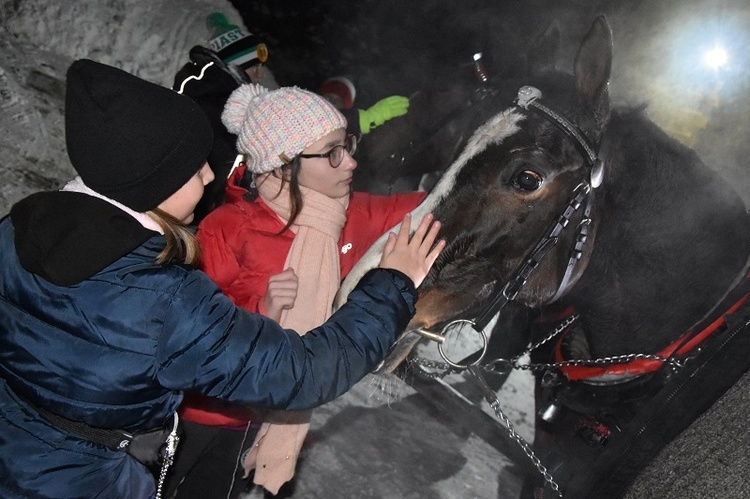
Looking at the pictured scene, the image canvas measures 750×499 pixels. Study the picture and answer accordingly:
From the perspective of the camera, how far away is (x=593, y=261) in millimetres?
2113

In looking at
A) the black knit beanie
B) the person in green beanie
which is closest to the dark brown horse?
the black knit beanie

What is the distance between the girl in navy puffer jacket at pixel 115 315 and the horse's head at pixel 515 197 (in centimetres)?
66

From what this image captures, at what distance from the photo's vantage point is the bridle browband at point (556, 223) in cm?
188

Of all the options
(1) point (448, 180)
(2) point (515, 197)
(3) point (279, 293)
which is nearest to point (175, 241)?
(3) point (279, 293)

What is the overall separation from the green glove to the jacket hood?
2.46 metres

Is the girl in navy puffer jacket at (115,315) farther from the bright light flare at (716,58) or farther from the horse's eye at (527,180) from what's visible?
the bright light flare at (716,58)

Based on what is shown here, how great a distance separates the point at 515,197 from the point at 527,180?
0.23 feet

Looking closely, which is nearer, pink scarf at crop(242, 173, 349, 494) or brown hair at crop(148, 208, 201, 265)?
brown hair at crop(148, 208, 201, 265)

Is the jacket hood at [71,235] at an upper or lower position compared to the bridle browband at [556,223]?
lower

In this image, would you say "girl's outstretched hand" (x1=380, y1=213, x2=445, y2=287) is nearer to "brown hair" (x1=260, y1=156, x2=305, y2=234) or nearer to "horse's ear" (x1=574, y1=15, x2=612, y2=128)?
"brown hair" (x1=260, y1=156, x2=305, y2=234)

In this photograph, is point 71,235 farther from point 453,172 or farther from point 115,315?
A: point 453,172

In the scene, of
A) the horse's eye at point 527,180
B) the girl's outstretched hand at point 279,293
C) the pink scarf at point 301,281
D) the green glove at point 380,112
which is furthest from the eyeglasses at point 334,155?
the green glove at point 380,112

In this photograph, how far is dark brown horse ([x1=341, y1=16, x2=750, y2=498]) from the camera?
6.11ft

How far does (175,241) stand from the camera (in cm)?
134
